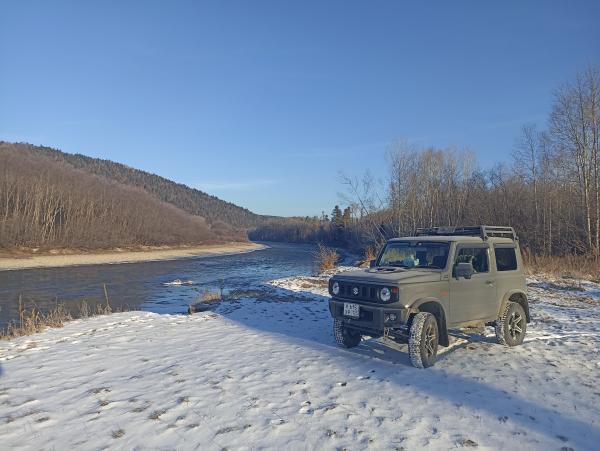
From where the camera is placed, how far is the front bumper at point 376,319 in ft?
20.9

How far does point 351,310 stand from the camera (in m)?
6.89

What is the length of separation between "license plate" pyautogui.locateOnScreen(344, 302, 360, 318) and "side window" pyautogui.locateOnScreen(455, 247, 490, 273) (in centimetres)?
201

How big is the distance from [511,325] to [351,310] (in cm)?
332

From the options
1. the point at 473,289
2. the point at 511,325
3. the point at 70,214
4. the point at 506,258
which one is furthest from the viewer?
the point at 70,214

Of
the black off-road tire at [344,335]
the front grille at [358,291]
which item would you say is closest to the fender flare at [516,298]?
the black off-road tire at [344,335]

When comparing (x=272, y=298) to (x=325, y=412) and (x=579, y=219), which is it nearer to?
(x=325, y=412)

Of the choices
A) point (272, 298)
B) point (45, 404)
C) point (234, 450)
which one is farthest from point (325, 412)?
point (272, 298)

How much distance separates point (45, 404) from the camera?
5234 millimetres

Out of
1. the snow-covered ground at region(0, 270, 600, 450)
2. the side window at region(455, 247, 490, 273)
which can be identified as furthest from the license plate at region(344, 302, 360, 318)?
the side window at region(455, 247, 490, 273)

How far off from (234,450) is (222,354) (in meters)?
3.40

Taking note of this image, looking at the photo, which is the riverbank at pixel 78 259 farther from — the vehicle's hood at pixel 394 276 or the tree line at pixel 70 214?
the vehicle's hood at pixel 394 276

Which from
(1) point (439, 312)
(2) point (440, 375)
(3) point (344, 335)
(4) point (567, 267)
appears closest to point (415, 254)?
(1) point (439, 312)

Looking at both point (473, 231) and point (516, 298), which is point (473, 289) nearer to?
point (473, 231)

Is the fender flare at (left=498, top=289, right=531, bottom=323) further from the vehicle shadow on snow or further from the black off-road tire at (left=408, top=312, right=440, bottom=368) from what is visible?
the black off-road tire at (left=408, top=312, right=440, bottom=368)
